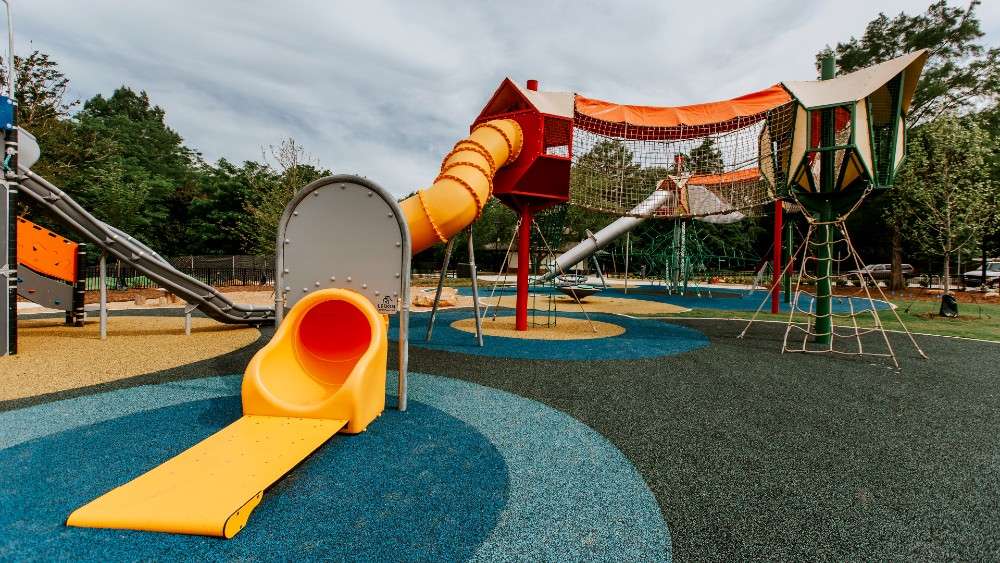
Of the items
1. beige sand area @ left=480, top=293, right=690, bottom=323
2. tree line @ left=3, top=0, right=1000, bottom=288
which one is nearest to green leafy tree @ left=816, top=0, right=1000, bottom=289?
tree line @ left=3, top=0, right=1000, bottom=288

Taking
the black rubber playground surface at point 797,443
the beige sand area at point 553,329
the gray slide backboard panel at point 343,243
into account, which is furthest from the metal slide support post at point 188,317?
the gray slide backboard panel at point 343,243

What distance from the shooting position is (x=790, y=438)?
353 centimetres

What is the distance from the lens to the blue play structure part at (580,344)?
664 cm

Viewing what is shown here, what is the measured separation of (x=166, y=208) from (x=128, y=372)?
35274 mm

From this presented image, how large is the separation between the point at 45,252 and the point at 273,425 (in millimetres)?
7797

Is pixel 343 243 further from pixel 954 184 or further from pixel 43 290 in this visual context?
pixel 954 184

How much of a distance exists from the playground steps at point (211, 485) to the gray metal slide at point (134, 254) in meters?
5.38

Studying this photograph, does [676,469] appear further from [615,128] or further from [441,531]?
[615,128]

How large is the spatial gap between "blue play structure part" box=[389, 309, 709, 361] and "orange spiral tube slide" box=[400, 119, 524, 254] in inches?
81.5

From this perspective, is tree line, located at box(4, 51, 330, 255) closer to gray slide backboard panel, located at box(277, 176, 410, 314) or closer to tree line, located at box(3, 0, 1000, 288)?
tree line, located at box(3, 0, 1000, 288)

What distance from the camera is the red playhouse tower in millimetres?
7727

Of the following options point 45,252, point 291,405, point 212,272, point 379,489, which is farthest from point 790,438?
point 212,272

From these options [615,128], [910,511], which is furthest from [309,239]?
[615,128]

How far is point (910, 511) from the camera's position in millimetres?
2479
